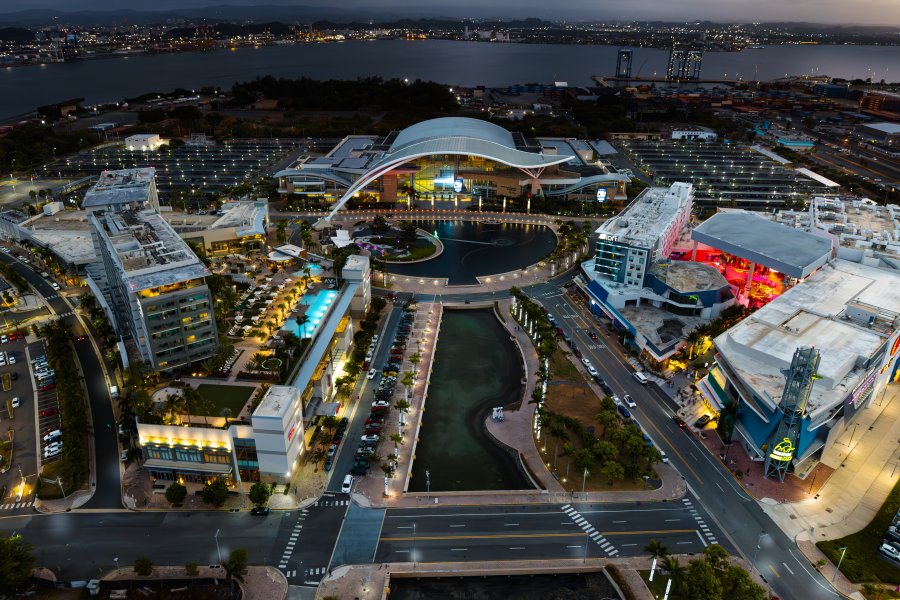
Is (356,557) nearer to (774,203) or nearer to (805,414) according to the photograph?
(805,414)

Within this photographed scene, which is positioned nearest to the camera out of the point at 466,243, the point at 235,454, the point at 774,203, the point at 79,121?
the point at 235,454

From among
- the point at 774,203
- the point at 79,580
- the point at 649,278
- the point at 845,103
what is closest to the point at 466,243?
the point at 649,278

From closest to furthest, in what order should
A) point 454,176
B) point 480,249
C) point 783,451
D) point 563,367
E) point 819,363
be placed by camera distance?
point 783,451, point 819,363, point 563,367, point 480,249, point 454,176

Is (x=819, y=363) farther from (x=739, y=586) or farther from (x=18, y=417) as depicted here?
(x=18, y=417)

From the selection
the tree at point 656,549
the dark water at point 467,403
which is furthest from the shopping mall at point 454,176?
the tree at point 656,549

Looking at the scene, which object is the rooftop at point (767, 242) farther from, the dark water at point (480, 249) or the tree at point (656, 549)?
the tree at point (656, 549)

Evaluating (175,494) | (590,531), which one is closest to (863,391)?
(590,531)

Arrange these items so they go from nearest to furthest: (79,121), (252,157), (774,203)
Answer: (774,203) → (252,157) → (79,121)
